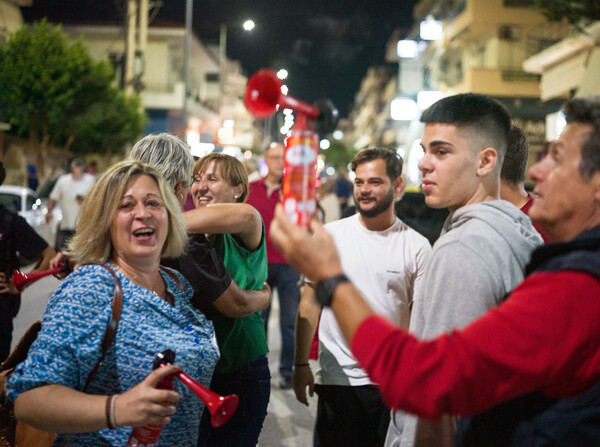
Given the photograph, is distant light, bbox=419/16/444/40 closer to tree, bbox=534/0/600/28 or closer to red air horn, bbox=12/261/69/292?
tree, bbox=534/0/600/28

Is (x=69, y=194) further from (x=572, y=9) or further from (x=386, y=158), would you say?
(x=572, y=9)

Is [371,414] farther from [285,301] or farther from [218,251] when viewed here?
[285,301]

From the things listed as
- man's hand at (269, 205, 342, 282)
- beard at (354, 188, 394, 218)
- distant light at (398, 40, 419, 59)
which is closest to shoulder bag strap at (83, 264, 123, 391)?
man's hand at (269, 205, 342, 282)

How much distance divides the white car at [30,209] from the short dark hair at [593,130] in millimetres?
14911

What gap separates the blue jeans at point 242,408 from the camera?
3.45 m

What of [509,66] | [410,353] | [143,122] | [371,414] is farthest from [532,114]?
→ [410,353]

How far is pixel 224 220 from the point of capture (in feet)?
11.0

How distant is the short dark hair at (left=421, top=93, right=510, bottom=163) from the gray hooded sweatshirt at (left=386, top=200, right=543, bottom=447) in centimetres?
34

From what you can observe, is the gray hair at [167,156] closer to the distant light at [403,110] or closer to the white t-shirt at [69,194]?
the white t-shirt at [69,194]

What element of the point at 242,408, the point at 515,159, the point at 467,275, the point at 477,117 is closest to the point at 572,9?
the point at 515,159

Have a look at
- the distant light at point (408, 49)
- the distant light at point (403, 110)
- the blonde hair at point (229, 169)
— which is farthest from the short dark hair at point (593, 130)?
the distant light at point (408, 49)

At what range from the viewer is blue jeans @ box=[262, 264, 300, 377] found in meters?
7.72

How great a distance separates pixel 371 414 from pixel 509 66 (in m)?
34.2

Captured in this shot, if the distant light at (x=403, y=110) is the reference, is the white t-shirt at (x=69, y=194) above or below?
below
